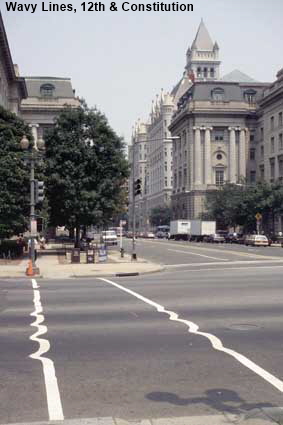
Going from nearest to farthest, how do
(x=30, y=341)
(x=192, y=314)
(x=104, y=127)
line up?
(x=30, y=341) < (x=192, y=314) < (x=104, y=127)

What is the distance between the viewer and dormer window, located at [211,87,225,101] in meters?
129

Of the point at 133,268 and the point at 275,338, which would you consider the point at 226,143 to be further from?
the point at 275,338

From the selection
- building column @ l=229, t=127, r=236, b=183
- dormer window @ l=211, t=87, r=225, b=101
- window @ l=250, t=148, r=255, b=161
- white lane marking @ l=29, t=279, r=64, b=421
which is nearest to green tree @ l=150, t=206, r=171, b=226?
building column @ l=229, t=127, r=236, b=183

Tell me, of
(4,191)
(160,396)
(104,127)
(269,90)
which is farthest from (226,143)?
(160,396)

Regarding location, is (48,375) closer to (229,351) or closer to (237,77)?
(229,351)

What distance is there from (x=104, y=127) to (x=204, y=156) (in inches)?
3328

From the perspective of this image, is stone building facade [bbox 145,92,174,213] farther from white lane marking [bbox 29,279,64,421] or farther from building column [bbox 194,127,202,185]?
white lane marking [bbox 29,279,64,421]

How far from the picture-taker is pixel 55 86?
110500 millimetres

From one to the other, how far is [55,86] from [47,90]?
5.58 feet

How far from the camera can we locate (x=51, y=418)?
6531 millimetres

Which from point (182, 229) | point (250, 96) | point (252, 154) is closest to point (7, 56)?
point (182, 229)

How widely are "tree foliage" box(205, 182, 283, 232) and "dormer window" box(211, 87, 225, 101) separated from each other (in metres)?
33.0

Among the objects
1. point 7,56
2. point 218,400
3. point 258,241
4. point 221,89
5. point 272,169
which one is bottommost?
point 218,400

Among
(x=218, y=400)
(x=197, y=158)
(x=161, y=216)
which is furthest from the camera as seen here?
(x=161, y=216)
